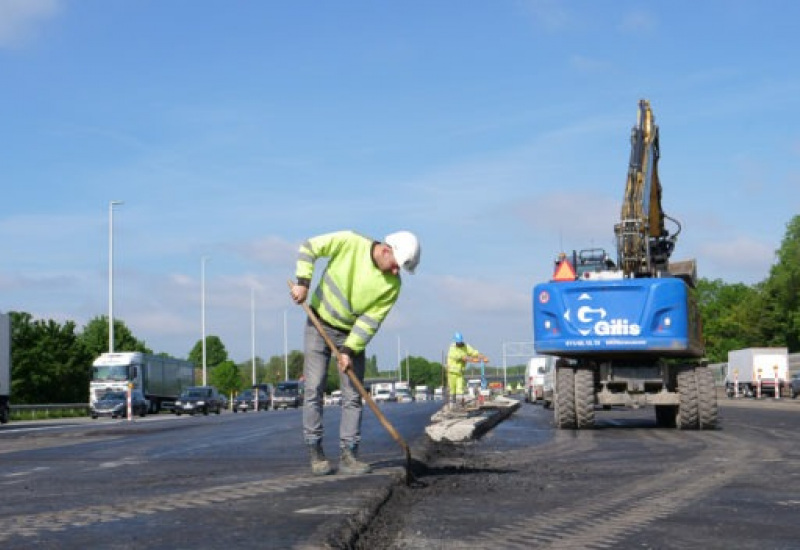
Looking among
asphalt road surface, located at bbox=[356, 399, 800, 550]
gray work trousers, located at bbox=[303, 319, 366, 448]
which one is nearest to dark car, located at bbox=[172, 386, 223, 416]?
asphalt road surface, located at bbox=[356, 399, 800, 550]

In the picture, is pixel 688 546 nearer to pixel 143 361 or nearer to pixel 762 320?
pixel 143 361

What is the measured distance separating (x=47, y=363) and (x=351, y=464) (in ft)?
302

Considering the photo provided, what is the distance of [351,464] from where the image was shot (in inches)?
340

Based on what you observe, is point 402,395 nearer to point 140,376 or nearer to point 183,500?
point 140,376

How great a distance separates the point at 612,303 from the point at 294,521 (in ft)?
42.4

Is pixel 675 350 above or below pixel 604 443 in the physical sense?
above

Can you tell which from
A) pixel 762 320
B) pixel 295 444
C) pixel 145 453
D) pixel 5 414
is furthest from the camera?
pixel 762 320

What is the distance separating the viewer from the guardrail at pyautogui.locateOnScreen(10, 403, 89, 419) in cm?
5331

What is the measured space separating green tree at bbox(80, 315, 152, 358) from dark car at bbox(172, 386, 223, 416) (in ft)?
156

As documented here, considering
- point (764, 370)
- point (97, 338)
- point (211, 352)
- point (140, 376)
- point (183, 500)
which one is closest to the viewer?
point (183, 500)

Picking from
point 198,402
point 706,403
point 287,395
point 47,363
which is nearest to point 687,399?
point 706,403

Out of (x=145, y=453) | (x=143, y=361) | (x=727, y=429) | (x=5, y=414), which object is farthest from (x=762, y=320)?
(x=145, y=453)

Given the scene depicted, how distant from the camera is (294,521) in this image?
577cm

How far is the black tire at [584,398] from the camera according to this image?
1834 cm
